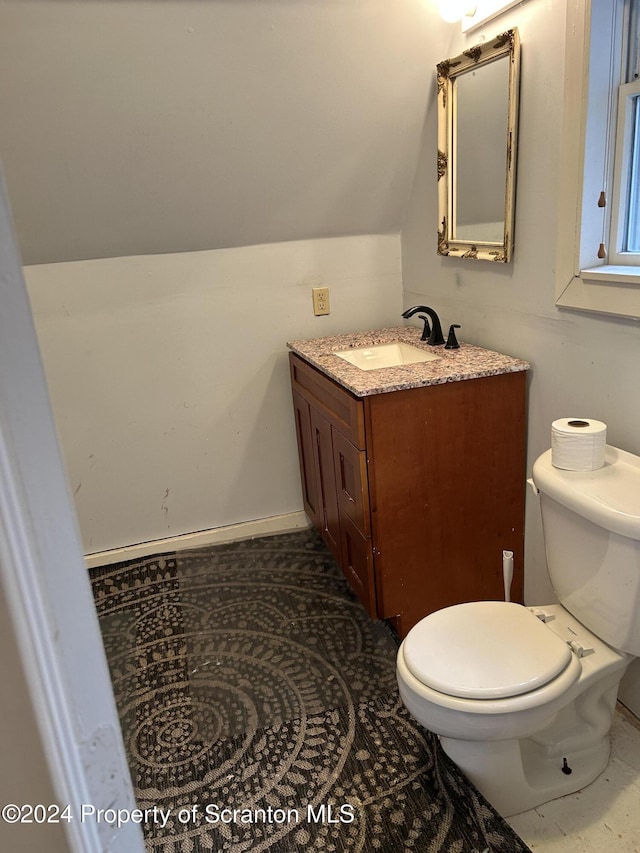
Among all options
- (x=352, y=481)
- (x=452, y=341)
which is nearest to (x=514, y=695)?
(x=352, y=481)

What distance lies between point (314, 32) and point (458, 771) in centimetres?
208

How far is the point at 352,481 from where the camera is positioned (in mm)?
1944

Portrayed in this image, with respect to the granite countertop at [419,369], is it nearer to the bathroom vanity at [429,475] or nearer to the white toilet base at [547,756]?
the bathroom vanity at [429,475]

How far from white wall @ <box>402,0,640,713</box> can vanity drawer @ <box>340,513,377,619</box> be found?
0.52 m

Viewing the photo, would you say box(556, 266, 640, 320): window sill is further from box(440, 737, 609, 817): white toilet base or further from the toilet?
box(440, 737, 609, 817): white toilet base

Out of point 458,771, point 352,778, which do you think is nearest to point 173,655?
point 352,778

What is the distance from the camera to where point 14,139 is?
6.34ft

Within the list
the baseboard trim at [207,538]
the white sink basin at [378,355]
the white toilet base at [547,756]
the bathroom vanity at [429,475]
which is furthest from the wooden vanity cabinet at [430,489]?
the baseboard trim at [207,538]

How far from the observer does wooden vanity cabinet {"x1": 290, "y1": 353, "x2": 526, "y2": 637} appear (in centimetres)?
182

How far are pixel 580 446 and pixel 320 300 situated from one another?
1426 millimetres

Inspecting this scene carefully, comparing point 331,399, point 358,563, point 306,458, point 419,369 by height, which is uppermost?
point 419,369

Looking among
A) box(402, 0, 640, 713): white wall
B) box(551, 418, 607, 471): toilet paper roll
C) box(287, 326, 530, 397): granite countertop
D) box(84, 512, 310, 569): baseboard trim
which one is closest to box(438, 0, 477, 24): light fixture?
box(402, 0, 640, 713): white wall

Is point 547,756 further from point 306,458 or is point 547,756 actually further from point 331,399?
point 306,458

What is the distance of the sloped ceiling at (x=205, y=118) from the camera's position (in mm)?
1784
